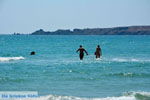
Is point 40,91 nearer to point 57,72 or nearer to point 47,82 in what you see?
point 47,82

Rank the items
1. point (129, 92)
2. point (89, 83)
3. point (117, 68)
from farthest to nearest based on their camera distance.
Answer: point (117, 68), point (89, 83), point (129, 92)

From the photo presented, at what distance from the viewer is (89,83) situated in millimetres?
24500

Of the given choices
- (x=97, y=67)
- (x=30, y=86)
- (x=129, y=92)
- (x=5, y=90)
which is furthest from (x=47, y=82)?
(x=97, y=67)

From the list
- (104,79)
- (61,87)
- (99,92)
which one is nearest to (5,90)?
(61,87)

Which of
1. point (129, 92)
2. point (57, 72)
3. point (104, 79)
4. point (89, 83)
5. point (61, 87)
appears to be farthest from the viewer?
point (57, 72)

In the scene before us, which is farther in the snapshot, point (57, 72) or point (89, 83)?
point (57, 72)

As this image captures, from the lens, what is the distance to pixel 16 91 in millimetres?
A: 21453

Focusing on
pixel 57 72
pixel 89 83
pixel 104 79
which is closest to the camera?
pixel 89 83

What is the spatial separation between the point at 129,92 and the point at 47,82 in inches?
199

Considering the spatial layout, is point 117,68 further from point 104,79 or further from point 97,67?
point 104,79

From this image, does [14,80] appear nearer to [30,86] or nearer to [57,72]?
[30,86]

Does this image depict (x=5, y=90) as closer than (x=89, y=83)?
Yes

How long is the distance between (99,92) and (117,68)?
10645 mm

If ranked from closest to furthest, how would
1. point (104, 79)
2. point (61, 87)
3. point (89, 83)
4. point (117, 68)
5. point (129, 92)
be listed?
1. point (129, 92)
2. point (61, 87)
3. point (89, 83)
4. point (104, 79)
5. point (117, 68)
